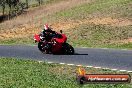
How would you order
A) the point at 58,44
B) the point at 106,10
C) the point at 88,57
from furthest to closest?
the point at 106,10 < the point at 58,44 < the point at 88,57

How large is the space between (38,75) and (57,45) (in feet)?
29.2

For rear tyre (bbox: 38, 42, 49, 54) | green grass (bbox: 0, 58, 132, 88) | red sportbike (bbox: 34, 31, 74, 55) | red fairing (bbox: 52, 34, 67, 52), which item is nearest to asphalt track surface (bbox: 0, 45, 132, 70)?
rear tyre (bbox: 38, 42, 49, 54)

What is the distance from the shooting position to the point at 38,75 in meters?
16.4

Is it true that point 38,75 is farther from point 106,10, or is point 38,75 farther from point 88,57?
point 106,10

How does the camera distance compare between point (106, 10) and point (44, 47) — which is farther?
point (106, 10)

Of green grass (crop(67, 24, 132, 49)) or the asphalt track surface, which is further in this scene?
green grass (crop(67, 24, 132, 49))

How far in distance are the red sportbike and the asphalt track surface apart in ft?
1.74

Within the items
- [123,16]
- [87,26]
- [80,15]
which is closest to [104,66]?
[87,26]

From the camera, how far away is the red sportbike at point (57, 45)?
24984 millimetres

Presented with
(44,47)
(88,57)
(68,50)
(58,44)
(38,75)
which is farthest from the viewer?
(44,47)

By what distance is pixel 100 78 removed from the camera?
24.0 ft

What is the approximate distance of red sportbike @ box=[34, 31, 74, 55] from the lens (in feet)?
82.0

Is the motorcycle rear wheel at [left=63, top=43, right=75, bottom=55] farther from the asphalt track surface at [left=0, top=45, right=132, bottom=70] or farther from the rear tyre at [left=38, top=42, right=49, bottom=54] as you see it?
the rear tyre at [left=38, top=42, right=49, bottom=54]

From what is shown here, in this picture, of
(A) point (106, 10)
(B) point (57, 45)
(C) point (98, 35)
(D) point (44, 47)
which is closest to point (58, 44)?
(B) point (57, 45)
